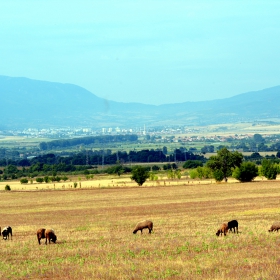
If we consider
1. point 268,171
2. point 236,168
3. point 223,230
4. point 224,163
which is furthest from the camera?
point 224,163

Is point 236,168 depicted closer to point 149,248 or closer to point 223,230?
point 223,230

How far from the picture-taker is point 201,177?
99.4 m

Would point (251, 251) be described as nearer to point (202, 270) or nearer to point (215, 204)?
point (202, 270)

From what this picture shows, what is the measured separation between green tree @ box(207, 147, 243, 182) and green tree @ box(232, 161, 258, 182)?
1993mm

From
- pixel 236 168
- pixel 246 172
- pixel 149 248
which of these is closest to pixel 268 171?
pixel 246 172

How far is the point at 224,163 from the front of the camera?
90.8 m

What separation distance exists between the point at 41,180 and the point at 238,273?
9313 centimetres

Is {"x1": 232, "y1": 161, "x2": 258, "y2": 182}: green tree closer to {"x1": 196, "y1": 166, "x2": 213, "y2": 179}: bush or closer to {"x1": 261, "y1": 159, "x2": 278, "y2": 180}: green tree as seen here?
{"x1": 261, "y1": 159, "x2": 278, "y2": 180}: green tree

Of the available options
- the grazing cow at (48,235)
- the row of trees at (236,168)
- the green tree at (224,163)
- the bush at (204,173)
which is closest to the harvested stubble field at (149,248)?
the grazing cow at (48,235)

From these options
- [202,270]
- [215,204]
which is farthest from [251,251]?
[215,204]

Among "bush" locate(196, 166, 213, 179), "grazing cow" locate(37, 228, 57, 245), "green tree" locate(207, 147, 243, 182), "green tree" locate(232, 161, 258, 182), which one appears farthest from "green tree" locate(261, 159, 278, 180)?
"grazing cow" locate(37, 228, 57, 245)

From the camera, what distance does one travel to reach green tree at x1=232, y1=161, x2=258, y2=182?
87.4m

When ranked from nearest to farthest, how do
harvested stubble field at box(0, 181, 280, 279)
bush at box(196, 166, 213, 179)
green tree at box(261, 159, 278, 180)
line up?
harvested stubble field at box(0, 181, 280, 279) → green tree at box(261, 159, 278, 180) → bush at box(196, 166, 213, 179)

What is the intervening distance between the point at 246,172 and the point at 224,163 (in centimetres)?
424
